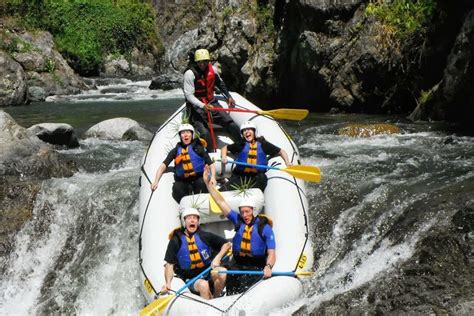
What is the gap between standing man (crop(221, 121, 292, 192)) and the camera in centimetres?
590

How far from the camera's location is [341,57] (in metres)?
11.7

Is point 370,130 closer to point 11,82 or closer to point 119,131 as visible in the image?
point 119,131

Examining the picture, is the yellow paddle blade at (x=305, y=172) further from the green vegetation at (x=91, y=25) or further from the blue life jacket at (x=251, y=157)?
the green vegetation at (x=91, y=25)

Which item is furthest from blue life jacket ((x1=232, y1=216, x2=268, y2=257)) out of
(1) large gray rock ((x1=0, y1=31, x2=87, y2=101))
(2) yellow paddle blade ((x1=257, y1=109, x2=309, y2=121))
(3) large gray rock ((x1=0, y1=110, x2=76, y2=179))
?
(1) large gray rock ((x1=0, y1=31, x2=87, y2=101))

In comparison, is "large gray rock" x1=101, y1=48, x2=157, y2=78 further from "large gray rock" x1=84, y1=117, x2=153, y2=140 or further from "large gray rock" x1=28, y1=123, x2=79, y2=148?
"large gray rock" x1=28, y1=123, x2=79, y2=148

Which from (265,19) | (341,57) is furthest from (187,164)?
(265,19)

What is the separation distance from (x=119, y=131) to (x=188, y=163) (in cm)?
516

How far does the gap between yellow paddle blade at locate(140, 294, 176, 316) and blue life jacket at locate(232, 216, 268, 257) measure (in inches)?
27.7

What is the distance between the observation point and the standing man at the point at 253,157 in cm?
590

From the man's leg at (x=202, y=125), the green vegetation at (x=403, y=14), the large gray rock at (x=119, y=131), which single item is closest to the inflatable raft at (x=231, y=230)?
the man's leg at (x=202, y=125)

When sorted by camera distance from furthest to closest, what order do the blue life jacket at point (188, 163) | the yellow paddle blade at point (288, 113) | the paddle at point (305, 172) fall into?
the yellow paddle blade at point (288, 113)
the blue life jacket at point (188, 163)
the paddle at point (305, 172)

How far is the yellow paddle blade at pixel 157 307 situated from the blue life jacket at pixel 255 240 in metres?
0.70

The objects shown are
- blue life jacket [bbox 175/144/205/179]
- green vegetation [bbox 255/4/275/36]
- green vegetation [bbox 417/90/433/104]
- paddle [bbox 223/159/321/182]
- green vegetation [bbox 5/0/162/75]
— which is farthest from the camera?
green vegetation [bbox 5/0/162/75]

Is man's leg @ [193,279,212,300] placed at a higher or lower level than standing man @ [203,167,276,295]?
lower
